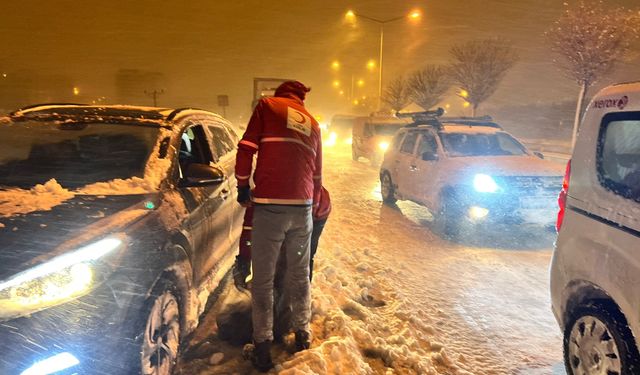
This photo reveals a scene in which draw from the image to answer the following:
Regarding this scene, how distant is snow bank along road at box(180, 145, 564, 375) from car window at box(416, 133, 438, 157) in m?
1.46

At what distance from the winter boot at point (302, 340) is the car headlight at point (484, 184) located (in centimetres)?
427

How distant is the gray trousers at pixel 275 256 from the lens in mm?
2906

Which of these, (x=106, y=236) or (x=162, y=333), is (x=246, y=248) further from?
(x=106, y=236)

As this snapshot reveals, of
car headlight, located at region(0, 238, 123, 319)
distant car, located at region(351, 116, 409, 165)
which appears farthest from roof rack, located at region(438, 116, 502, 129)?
distant car, located at region(351, 116, 409, 165)

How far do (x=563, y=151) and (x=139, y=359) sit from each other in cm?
2751

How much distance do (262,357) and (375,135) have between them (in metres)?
15.1

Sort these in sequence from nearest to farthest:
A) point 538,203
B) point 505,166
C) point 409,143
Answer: point 538,203 → point 505,166 → point 409,143

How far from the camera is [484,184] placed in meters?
6.63

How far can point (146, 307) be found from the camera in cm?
249

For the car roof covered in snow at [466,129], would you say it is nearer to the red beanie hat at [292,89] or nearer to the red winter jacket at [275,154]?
the red beanie hat at [292,89]

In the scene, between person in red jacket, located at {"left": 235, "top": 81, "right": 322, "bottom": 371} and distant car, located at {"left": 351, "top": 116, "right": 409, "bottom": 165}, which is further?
distant car, located at {"left": 351, "top": 116, "right": 409, "bottom": 165}

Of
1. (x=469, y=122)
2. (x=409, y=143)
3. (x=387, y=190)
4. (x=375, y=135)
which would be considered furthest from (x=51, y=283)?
(x=375, y=135)

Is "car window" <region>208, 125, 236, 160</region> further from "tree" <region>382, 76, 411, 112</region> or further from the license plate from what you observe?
"tree" <region>382, 76, 411, 112</region>

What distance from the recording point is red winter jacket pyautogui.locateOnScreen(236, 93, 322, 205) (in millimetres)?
2891
